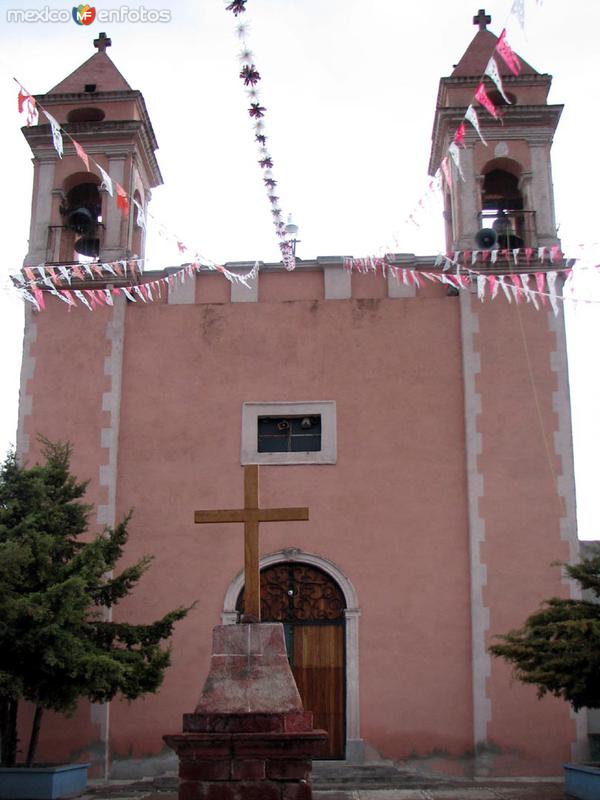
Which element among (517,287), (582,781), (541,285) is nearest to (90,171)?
(517,287)

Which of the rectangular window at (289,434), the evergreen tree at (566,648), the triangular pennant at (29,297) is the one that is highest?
the triangular pennant at (29,297)

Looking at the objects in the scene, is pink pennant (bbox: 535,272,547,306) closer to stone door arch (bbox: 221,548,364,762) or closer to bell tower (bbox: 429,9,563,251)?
bell tower (bbox: 429,9,563,251)

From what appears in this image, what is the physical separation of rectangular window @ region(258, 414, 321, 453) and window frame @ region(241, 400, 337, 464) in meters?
0.09

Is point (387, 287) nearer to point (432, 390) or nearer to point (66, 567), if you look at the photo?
point (432, 390)

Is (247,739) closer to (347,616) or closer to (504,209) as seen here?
(347,616)

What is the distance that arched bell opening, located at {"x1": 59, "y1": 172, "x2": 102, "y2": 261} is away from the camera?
1686 centimetres

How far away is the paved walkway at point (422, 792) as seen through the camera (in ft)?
39.2

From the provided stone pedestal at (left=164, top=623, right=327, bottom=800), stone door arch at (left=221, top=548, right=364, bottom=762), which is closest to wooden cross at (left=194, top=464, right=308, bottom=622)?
stone pedestal at (left=164, top=623, right=327, bottom=800)

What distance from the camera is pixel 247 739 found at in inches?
310

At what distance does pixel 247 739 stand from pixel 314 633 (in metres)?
6.63

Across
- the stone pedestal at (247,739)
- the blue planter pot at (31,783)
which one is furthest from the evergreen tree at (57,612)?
the stone pedestal at (247,739)

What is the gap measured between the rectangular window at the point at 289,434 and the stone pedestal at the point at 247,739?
22.9ft

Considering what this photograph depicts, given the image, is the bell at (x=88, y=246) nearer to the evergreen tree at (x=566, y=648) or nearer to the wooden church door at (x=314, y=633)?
the wooden church door at (x=314, y=633)

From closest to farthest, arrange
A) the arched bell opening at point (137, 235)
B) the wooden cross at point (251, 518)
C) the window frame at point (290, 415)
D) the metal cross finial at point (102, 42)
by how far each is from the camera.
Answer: the wooden cross at point (251, 518), the window frame at point (290, 415), the arched bell opening at point (137, 235), the metal cross finial at point (102, 42)
